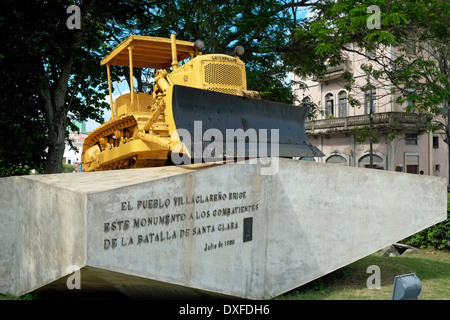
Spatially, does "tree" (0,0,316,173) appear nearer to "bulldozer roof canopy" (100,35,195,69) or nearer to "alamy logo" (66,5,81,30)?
"alamy logo" (66,5,81,30)

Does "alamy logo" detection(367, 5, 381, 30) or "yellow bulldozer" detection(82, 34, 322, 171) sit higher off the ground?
"alamy logo" detection(367, 5, 381, 30)

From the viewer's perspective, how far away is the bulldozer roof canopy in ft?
32.5

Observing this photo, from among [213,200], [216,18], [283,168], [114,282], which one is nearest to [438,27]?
[216,18]

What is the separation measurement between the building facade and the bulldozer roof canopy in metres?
17.4

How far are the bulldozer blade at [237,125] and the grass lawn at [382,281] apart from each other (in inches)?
88.5

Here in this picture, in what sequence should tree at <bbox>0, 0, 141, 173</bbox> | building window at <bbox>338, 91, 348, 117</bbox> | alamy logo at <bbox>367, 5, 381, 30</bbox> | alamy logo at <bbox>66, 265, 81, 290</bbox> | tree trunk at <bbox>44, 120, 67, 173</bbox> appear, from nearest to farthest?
alamy logo at <bbox>66, 265, 81, 290</bbox> → alamy logo at <bbox>367, 5, 381, 30</bbox> → tree at <bbox>0, 0, 141, 173</bbox> → tree trunk at <bbox>44, 120, 67, 173</bbox> → building window at <bbox>338, 91, 348, 117</bbox>

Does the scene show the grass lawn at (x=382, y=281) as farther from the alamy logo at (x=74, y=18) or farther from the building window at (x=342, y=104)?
the building window at (x=342, y=104)

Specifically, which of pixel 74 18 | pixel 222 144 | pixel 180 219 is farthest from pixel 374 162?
pixel 180 219

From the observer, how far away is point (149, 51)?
10531mm

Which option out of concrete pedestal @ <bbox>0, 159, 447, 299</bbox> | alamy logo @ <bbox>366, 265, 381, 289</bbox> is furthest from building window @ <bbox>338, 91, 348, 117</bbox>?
alamy logo @ <bbox>366, 265, 381, 289</bbox>

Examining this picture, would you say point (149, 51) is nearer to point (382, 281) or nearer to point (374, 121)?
point (382, 281)

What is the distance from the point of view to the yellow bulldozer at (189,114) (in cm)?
732

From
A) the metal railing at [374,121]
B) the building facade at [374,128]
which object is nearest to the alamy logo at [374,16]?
the metal railing at [374,121]
